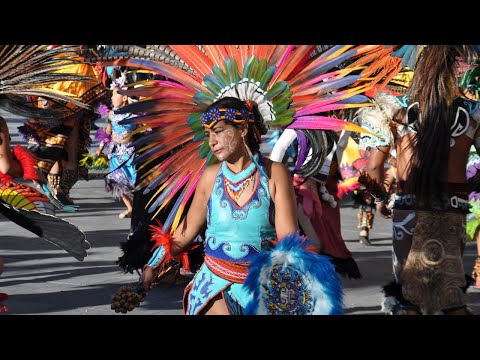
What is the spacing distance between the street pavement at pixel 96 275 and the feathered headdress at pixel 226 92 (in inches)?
91.3

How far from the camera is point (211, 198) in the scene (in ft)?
19.5

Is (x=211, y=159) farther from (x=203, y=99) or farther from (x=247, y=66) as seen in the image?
(x=247, y=66)

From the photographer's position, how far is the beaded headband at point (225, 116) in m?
5.89

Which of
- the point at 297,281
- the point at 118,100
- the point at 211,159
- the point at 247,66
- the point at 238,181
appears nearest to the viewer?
the point at 297,281

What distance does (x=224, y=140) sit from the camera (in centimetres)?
587

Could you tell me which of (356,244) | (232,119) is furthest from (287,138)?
(356,244)

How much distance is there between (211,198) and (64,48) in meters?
2.11

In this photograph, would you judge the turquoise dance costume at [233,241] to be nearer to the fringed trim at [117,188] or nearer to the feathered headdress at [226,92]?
the feathered headdress at [226,92]

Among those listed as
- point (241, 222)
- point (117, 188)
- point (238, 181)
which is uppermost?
point (238, 181)

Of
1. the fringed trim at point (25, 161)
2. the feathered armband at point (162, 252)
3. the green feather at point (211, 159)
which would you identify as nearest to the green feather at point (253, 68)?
the green feather at point (211, 159)

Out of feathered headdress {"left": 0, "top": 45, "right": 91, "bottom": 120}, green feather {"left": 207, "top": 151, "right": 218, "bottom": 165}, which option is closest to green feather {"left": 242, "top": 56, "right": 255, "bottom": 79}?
green feather {"left": 207, "top": 151, "right": 218, "bottom": 165}

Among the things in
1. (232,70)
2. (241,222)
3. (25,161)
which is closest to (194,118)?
(232,70)

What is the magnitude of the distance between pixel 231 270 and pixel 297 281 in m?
0.43

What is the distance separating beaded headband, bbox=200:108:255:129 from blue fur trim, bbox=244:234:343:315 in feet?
2.54
